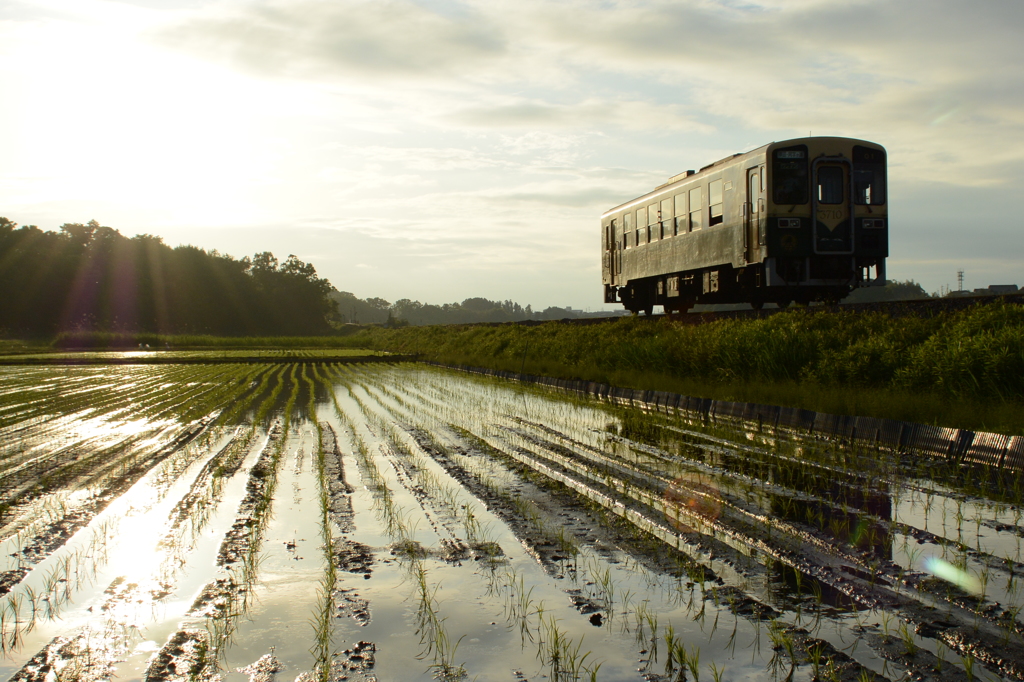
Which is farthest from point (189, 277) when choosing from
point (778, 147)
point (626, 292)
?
point (778, 147)

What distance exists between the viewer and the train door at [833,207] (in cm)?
1702

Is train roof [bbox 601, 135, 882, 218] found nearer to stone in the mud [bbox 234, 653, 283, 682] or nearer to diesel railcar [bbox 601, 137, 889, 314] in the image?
diesel railcar [bbox 601, 137, 889, 314]

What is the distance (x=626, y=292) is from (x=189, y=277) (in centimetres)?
8147

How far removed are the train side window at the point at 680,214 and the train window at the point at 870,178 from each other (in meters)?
4.49

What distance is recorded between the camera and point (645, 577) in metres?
3.93

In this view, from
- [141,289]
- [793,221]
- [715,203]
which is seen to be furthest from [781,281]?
[141,289]

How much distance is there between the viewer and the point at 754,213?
17.4m

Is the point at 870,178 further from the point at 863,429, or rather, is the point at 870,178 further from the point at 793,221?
the point at 863,429

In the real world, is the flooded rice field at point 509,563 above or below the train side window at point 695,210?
below

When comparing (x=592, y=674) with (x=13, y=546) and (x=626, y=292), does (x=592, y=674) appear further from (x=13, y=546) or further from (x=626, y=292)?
(x=626, y=292)

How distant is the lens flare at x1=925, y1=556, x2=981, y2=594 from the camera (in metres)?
3.65

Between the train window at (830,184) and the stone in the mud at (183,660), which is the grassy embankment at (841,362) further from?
the stone in the mud at (183,660)

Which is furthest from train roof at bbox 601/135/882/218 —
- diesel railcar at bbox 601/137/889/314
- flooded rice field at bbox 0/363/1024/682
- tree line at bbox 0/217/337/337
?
tree line at bbox 0/217/337/337

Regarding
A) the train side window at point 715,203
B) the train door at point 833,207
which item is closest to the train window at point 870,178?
the train door at point 833,207
